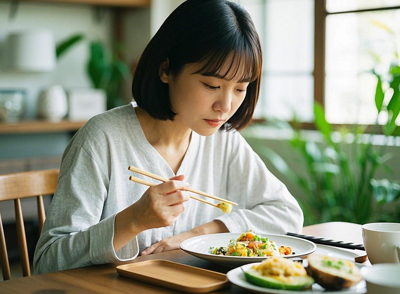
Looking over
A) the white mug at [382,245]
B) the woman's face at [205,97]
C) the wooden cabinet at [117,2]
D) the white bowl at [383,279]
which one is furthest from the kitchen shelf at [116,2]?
the white bowl at [383,279]

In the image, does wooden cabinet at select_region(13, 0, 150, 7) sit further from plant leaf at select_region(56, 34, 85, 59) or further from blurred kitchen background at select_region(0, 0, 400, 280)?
plant leaf at select_region(56, 34, 85, 59)

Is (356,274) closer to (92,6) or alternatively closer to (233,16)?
(233,16)

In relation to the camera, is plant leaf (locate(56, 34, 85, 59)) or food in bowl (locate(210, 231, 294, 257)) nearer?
food in bowl (locate(210, 231, 294, 257))

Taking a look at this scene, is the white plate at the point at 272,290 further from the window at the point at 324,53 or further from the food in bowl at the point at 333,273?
the window at the point at 324,53

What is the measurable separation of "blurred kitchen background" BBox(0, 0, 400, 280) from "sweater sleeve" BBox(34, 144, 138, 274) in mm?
2165

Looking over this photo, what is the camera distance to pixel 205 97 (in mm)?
1506

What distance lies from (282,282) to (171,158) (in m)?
0.77

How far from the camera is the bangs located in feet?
4.85

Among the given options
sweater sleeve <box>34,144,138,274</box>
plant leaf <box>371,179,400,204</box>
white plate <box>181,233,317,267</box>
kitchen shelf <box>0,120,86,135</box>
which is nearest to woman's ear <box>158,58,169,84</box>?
sweater sleeve <box>34,144,138,274</box>

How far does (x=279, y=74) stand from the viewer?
465 centimetres

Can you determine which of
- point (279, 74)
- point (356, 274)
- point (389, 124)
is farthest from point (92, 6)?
point (356, 274)

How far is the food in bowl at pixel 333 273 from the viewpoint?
1.02 m

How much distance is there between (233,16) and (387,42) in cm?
255

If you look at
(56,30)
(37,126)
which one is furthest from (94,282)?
(56,30)
